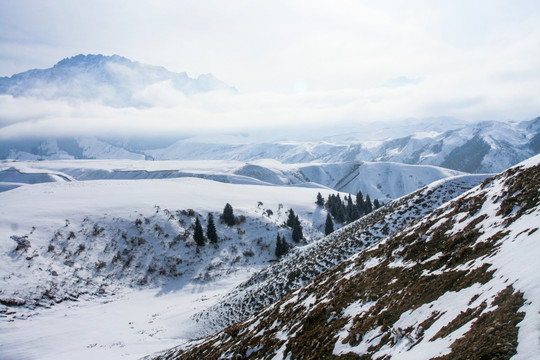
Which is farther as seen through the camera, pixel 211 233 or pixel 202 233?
pixel 211 233

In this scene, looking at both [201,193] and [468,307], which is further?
[201,193]

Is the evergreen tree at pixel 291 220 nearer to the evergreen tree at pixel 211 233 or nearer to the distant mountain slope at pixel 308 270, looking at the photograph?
the evergreen tree at pixel 211 233

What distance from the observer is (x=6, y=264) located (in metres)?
47.5

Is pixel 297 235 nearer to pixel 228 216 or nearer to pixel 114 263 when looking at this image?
pixel 228 216

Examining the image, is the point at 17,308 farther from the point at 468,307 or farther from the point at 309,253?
the point at 468,307

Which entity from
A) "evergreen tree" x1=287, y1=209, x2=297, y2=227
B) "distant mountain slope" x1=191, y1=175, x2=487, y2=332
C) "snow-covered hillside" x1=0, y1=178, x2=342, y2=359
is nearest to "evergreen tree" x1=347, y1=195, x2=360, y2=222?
"snow-covered hillside" x1=0, y1=178, x2=342, y2=359

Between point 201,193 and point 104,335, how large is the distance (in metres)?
63.1

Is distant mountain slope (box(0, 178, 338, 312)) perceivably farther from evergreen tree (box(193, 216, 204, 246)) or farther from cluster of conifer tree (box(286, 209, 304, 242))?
cluster of conifer tree (box(286, 209, 304, 242))

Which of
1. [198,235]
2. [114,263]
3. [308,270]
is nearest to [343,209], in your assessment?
[198,235]

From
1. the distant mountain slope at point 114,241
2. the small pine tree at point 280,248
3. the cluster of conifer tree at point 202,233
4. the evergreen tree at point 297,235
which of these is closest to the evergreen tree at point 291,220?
the distant mountain slope at point 114,241

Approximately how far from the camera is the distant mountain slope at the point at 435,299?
23.9ft

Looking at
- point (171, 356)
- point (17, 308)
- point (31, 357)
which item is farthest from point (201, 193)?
point (171, 356)

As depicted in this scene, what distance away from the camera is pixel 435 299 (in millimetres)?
10555

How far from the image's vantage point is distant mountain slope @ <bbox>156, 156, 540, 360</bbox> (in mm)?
7293
